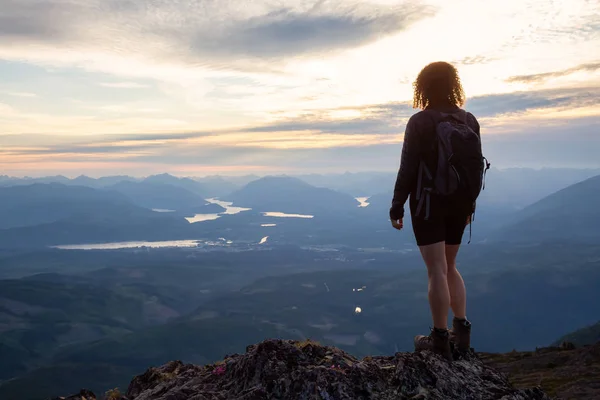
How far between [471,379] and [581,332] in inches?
7780

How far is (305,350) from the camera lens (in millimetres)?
8438

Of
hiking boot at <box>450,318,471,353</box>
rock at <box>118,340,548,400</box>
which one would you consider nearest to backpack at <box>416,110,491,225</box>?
hiking boot at <box>450,318,471,353</box>

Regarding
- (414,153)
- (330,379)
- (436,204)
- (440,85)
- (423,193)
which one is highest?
(440,85)

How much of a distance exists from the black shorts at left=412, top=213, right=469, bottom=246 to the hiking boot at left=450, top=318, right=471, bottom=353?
1825 millimetres

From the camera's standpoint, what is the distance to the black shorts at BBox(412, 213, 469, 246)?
24.9 feet

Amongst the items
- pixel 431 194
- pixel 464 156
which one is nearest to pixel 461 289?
pixel 431 194

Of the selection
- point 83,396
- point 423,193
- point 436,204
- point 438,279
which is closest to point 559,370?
point 438,279

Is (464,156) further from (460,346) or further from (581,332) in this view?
(581,332)

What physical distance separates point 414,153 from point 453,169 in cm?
71

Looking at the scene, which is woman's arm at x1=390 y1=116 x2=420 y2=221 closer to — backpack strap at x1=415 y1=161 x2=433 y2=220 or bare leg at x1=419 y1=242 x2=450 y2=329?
backpack strap at x1=415 y1=161 x2=433 y2=220

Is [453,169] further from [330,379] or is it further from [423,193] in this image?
[330,379]

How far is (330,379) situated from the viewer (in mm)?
7121

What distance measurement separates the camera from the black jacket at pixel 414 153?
7574 mm

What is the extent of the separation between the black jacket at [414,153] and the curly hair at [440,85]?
490mm
